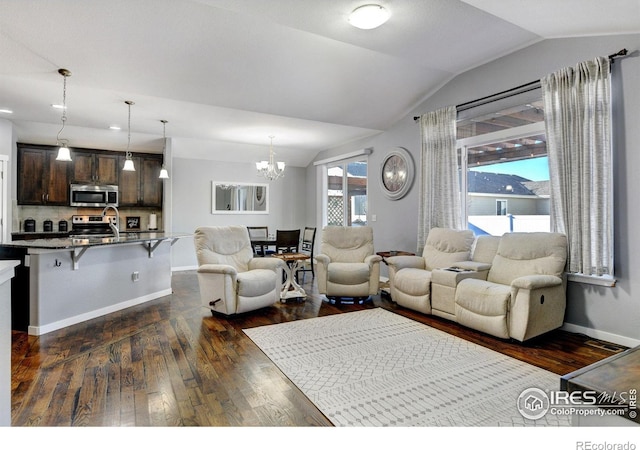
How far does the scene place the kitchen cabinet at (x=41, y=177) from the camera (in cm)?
582

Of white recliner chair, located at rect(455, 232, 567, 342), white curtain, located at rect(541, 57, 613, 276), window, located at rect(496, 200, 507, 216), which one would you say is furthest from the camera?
window, located at rect(496, 200, 507, 216)

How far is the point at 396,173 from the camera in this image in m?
5.59

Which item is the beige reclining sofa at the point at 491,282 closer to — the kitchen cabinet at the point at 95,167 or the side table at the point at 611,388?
the side table at the point at 611,388

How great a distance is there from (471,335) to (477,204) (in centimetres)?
201

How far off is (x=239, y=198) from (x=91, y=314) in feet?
14.4

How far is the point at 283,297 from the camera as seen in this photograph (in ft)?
14.5

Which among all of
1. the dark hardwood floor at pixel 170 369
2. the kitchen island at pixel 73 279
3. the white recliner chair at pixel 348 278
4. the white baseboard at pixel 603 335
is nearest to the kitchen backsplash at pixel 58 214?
the kitchen island at pixel 73 279

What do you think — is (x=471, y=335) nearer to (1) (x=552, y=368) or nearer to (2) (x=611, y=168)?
(1) (x=552, y=368)

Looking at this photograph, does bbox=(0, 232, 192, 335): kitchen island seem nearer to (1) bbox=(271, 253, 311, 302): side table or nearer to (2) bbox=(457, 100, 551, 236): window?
(1) bbox=(271, 253, 311, 302): side table

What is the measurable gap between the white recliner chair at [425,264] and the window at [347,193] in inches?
93.4

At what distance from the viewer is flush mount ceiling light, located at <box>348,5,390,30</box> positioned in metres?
2.77

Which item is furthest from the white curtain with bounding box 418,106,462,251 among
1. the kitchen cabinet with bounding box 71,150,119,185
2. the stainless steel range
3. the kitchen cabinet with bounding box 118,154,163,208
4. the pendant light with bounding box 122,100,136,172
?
the kitchen cabinet with bounding box 71,150,119,185

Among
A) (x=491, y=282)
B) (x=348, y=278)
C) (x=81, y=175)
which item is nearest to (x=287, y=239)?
(x=348, y=278)

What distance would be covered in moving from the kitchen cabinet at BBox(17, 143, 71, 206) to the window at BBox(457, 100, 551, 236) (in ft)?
21.8
